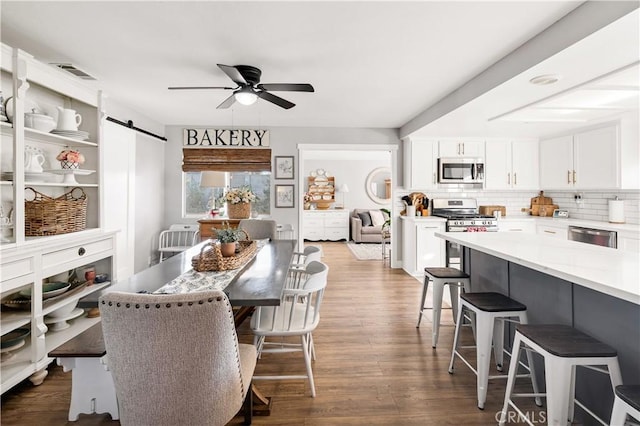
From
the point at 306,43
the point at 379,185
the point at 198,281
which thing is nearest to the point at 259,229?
the point at 198,281

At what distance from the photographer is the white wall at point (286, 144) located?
5355 mm

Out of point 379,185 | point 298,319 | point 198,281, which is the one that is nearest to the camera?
point 198,281

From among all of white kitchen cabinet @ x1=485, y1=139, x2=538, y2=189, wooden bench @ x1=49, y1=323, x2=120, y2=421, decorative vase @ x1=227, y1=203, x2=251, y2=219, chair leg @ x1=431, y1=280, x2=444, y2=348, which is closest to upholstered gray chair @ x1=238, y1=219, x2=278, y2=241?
decorative vase @ x1=227, y1=203, x2=251, y2=219

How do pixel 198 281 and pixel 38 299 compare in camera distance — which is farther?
pixel 38 299

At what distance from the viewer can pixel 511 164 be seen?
532cm

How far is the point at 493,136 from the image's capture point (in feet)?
17.0

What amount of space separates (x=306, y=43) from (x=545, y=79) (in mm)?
1914

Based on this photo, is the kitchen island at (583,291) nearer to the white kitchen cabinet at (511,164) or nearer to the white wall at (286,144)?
the white kitchen cabinet at (511,164)

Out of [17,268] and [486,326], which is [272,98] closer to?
[17,268]

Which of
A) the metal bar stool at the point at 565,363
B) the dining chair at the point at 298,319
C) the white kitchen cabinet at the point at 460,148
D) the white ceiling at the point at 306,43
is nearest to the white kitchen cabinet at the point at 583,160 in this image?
the white kitchen cabinet at the point at 460,148

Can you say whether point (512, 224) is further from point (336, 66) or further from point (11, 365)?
point (11, 365)

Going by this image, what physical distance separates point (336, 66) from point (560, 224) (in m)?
3.95

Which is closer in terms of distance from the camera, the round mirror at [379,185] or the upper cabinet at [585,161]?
the upper cabinet at [585,161]

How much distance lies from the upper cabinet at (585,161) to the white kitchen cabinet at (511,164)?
0.44 feet
